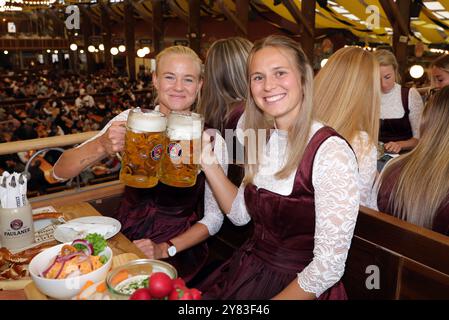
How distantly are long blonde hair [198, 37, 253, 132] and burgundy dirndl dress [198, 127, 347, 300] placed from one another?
0.91 m

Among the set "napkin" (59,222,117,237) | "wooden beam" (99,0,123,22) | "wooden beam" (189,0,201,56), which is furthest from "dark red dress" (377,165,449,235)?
"wooden beam" (99,0,123,22)

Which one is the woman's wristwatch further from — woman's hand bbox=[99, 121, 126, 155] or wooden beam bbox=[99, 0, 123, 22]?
wooden beam bbox=[99, 0, 123, 22]

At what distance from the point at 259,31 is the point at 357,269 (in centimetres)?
1493

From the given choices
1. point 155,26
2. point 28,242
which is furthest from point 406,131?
point 155,26

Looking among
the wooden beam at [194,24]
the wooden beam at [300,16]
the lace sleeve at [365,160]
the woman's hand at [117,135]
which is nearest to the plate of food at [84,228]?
the woman's hand at [117,135]

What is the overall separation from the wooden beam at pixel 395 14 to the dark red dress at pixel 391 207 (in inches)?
315

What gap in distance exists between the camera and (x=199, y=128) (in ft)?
3.95

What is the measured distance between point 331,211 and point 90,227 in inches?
30.1

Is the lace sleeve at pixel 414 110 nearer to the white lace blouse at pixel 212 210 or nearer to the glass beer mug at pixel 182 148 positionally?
the white lace blouse at pixel 212 210

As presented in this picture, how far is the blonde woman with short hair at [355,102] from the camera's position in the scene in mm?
1781

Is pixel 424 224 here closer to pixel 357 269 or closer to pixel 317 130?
pixel 357 269

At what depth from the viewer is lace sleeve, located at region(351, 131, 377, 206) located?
180 centimetres

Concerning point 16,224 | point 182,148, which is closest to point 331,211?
point 182,148
